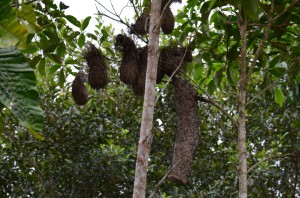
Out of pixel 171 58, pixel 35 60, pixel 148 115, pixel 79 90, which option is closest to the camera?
pixel 148 115

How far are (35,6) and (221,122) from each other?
9.30 feet

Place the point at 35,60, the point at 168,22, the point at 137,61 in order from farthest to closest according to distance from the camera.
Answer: the point at 35,60, the point at 137,61, the point at 168,22

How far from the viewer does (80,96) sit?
118 inches

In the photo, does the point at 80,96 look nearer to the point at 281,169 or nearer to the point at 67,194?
the point at 67,194

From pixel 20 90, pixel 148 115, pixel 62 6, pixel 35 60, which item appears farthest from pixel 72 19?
pixel 20 90

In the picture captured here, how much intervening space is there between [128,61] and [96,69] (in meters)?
0.23

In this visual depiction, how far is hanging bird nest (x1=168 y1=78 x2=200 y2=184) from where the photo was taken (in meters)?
2.42

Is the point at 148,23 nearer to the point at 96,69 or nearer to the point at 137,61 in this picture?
the point at 137,61

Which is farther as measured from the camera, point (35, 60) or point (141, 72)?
point (35, 60)

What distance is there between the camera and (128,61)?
2.64 meters

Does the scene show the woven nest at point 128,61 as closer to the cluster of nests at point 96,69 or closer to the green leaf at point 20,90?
the cluster of nests at point 96,69

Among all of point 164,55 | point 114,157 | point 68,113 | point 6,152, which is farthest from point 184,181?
point 6,152

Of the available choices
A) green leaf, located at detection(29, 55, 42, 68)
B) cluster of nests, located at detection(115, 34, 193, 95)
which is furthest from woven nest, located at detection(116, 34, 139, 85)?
green leaf, located at detection(29, 55, 42, 68)

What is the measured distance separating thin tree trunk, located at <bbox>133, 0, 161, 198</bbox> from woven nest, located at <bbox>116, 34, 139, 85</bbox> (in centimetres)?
43
